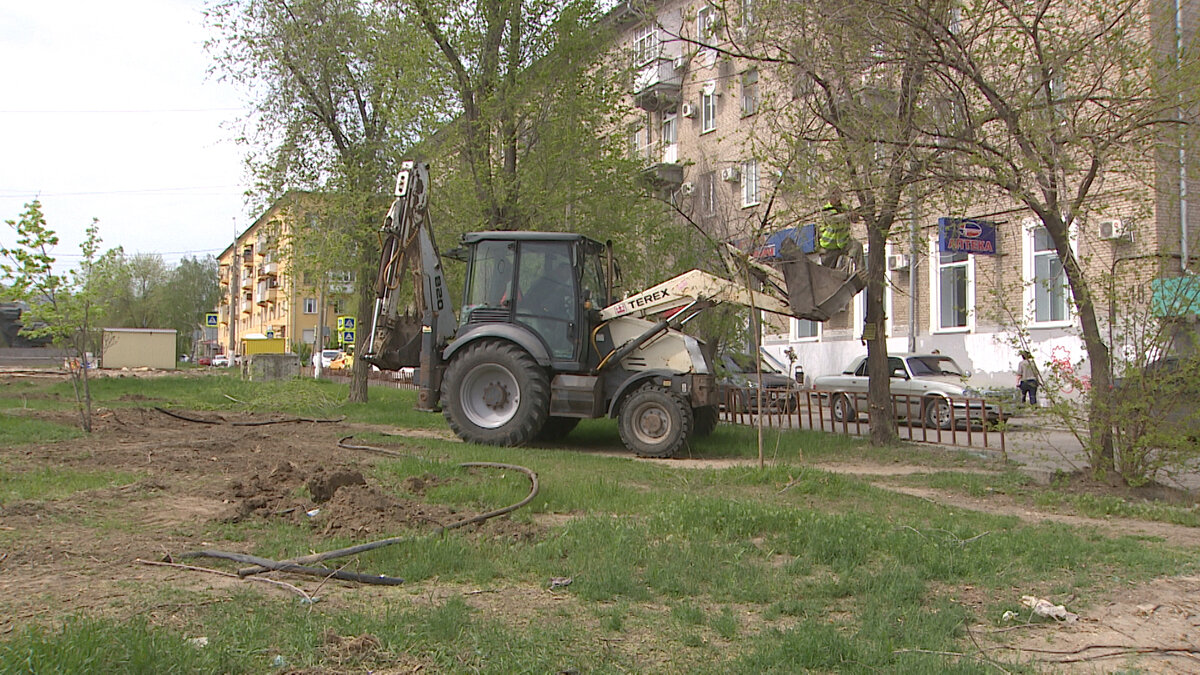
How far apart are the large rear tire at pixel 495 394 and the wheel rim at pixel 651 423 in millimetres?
1341

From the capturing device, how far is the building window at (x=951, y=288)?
26.6m

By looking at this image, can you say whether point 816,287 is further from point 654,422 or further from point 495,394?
point 495,394

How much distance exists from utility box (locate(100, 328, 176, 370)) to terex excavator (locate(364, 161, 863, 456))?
37.2 m

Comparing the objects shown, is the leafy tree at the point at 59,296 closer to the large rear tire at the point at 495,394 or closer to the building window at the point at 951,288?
the large rear tire at the point at 495,394

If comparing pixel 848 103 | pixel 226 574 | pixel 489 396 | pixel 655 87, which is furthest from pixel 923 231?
pixel 655 87

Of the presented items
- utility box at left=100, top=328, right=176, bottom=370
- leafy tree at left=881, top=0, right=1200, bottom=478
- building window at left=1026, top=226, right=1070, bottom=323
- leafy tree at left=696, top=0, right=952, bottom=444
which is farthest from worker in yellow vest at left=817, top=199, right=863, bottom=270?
utility box at left=100, top=328, right=176, bottom=370

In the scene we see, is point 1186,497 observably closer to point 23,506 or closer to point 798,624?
point 798,624

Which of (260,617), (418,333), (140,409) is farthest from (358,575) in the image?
(140,409)

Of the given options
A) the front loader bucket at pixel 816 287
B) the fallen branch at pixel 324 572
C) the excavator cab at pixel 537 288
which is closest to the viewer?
the fallen branch at pixel 324 572

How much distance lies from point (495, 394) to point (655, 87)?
12410 mm

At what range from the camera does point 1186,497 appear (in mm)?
9258

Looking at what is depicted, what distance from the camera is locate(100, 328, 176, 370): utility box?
149 feet

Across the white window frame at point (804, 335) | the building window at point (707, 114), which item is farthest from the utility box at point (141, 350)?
the white window frame at point (804, 335)

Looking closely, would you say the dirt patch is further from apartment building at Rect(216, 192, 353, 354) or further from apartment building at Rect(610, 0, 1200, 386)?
apartment building at Rect(216, 192, 353, 354)
